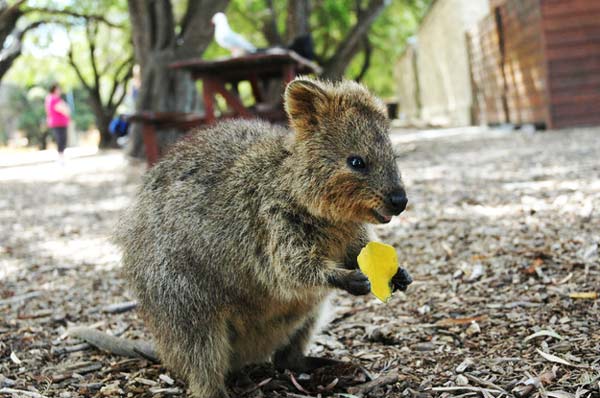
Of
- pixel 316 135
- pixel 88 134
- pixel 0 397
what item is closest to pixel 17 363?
pixel 0 397

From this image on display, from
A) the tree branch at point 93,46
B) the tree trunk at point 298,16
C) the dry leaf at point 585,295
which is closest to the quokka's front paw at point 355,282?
the dry leaf at point 585,295

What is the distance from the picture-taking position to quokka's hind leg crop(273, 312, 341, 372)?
3.08 meters

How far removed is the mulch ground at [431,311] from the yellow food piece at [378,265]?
410 millimetres

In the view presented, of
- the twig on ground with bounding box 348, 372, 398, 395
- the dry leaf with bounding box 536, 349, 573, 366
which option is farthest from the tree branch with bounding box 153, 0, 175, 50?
the dry leaf with bounding box 536, 349, 573, 366

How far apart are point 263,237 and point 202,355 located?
0.55 m

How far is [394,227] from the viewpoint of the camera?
5590mm

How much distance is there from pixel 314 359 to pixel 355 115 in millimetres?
1153

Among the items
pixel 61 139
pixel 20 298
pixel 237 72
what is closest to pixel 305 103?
pixel 20 298

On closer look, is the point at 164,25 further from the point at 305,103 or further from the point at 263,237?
the point at 263,237

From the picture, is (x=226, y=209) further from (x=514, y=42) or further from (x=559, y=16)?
(x=514, y=42)

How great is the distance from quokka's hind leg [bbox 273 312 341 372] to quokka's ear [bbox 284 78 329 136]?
0.88m

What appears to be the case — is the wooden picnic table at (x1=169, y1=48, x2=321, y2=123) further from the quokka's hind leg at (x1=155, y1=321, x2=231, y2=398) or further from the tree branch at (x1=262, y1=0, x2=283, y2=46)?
the tree branch at (x1=262, y1=0, x2=283, y2=46)

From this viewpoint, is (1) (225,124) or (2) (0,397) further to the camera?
(1) (225,124)

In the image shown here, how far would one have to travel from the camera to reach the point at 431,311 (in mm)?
3600
